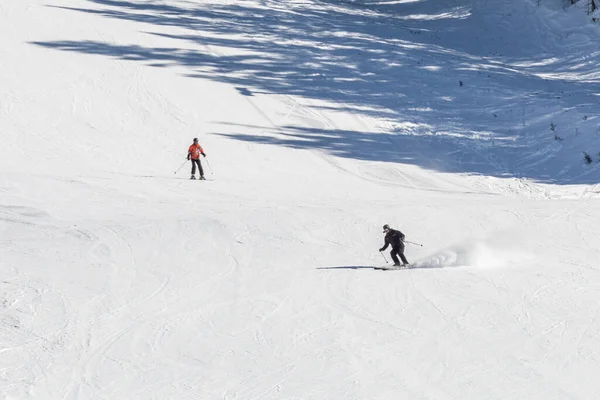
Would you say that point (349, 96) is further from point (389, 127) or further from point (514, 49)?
point (514, 49)

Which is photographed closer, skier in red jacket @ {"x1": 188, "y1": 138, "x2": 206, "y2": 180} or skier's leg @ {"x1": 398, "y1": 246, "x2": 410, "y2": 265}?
skier's leg @ {"x1": 398, "y1": 246, "x2": 410, "y2": 265}

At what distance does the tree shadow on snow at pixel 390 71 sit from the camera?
31.8m

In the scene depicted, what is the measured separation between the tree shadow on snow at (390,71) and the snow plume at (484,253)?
7145mm

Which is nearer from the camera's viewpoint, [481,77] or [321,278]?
[321,278]

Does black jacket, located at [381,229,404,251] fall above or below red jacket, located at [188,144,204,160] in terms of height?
above

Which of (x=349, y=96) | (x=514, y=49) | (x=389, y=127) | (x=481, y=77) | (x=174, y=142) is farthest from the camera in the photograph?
(x=514, y=49)

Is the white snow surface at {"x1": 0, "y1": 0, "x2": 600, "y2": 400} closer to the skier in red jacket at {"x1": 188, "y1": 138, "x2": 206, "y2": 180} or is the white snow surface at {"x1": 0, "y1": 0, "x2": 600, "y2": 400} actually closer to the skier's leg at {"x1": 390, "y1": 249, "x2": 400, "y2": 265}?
the skier's leg at {"x1": 390, "y1": 249, "x2": 400, "y2": 265}

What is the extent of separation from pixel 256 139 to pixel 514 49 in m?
15.7

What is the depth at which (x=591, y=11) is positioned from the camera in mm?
42719

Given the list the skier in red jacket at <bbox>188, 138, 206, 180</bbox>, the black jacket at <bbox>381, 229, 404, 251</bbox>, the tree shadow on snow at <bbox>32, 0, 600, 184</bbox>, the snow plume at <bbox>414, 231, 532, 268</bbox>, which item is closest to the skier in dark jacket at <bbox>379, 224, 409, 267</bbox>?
the black jacket at <bbox>381, 229, 404, 251</bbox>

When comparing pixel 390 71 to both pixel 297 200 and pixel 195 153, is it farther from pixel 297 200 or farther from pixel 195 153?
pixel 297 200

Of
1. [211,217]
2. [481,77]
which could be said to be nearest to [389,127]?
[481,77]

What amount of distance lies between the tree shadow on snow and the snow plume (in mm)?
7145

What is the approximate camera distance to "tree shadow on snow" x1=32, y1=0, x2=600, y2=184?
3177 cm
